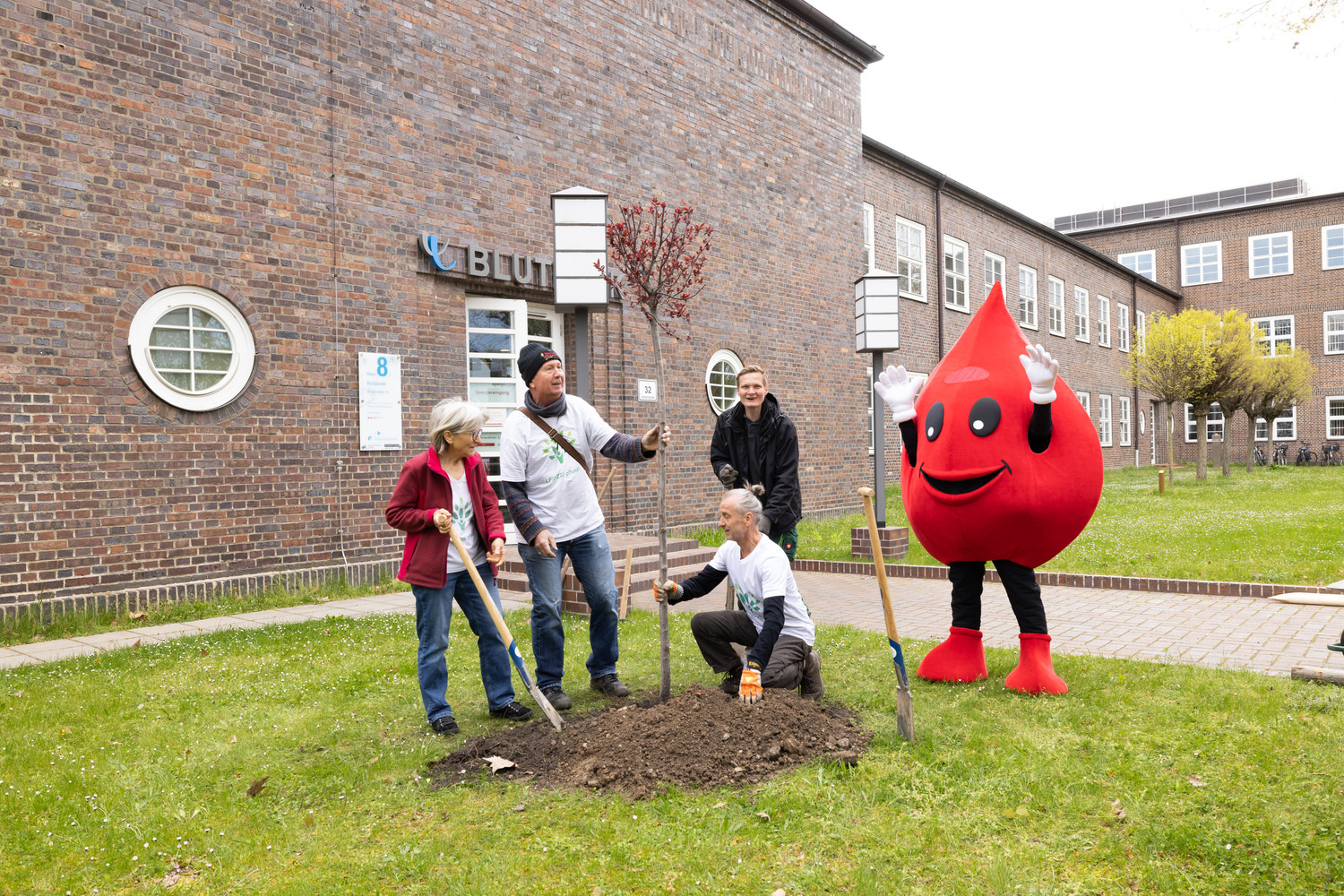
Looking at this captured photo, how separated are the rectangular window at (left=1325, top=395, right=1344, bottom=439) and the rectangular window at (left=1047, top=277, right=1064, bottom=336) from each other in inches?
596

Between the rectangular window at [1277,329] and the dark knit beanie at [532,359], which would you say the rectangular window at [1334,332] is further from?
the dark knit beanie at [532,359]

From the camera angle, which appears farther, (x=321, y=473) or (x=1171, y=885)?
(x=321, y=473)

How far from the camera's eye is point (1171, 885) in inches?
115

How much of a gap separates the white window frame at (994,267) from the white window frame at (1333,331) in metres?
20.2

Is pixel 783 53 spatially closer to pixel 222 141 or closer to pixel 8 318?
pixel 222 141

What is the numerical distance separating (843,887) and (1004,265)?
1064 inches

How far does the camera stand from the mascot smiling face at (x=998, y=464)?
197 inches

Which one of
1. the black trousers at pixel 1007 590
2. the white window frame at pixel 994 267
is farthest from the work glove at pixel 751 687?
the white window frame at pixel 994 267

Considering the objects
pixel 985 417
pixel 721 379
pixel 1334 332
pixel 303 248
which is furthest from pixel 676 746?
pixel 1334 332

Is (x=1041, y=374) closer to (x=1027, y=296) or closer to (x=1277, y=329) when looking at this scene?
(x=1027, y=296)

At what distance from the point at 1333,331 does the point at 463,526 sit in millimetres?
44166

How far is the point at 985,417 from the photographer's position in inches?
199

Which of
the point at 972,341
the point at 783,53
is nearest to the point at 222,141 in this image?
the point at 972,341

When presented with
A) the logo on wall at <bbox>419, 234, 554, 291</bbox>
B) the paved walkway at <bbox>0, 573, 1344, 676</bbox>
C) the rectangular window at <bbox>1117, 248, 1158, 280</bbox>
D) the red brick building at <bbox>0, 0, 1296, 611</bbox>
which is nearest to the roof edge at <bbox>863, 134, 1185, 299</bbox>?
the rectangular window at <bbox>1117, 248, 1158, 280</bbox>
